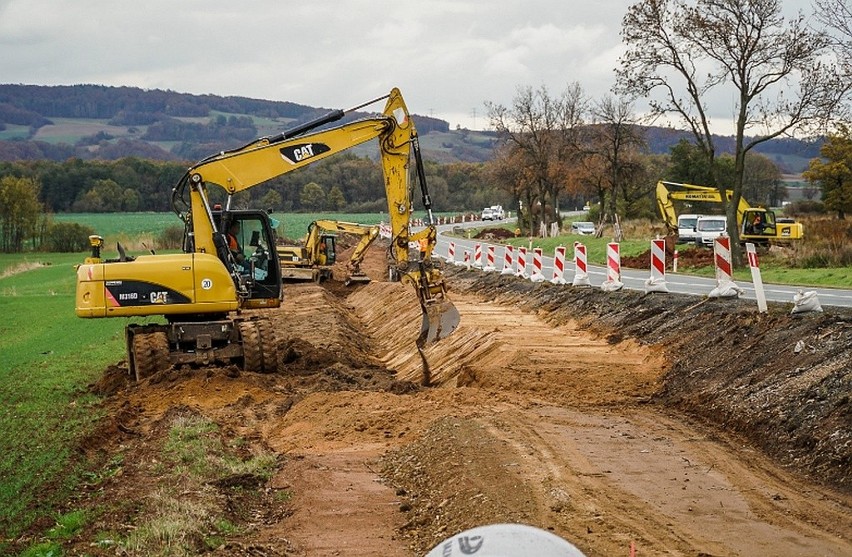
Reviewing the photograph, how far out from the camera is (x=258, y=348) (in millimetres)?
18828

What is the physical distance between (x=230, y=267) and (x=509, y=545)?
15.7 metres

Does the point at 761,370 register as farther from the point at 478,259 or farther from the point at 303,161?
the point at 478,259

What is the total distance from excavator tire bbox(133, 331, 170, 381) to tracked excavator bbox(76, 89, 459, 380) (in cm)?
2

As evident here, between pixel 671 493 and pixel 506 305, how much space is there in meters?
17.2

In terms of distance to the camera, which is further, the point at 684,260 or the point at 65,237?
the point at 65,237

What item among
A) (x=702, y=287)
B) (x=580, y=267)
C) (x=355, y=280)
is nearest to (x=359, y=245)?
(x=355, y=280)

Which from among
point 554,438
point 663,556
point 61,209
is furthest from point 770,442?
point 61,209

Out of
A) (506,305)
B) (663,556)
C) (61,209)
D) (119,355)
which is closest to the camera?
(663,556)

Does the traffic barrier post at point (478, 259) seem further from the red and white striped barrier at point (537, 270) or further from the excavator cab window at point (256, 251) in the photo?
the excavator cab window at point (256, 251)

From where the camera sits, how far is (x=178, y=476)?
10445mm

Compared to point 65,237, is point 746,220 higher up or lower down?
lower down

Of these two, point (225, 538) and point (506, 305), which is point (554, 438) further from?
point (506, 305)

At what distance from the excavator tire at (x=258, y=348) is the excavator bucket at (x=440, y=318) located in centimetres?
Result: 289

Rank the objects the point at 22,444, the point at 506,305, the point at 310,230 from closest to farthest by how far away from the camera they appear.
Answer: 1. the point at 22,444
2. the point at 506,305
3. the point at 310,230
